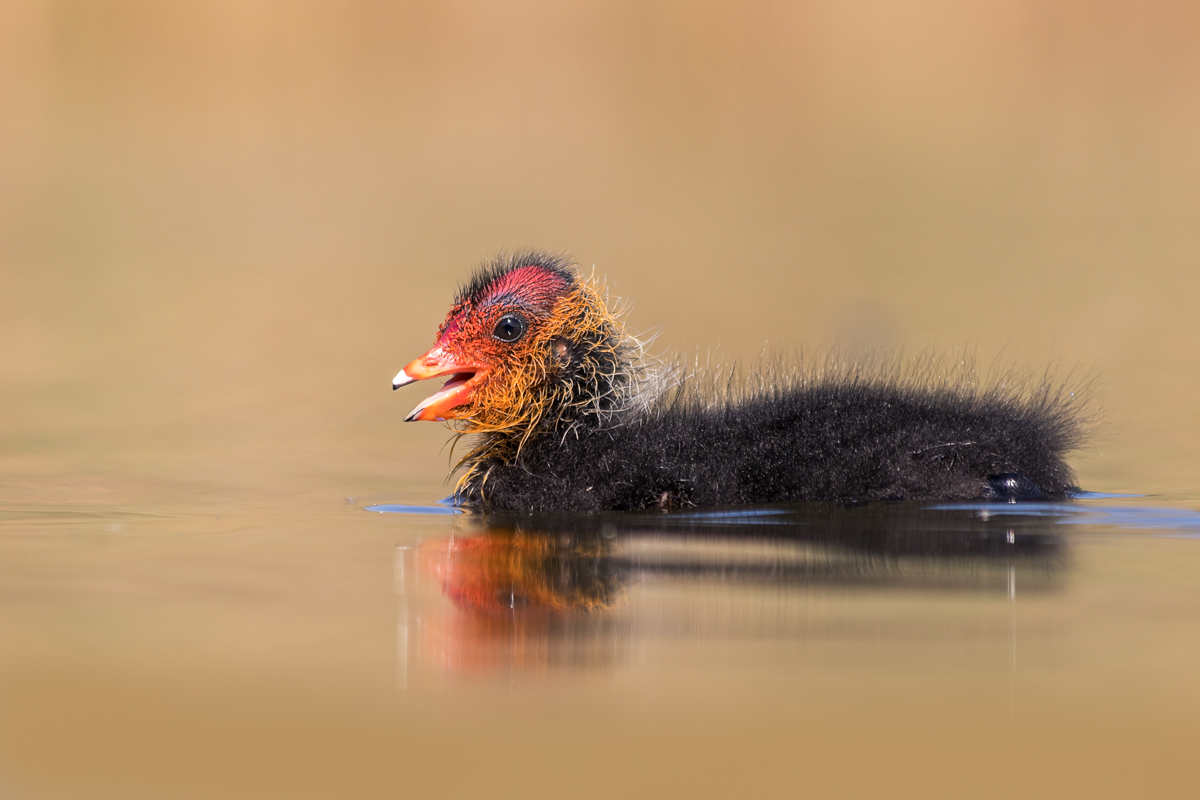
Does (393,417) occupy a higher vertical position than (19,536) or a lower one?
higher

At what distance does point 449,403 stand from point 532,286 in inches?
32.6

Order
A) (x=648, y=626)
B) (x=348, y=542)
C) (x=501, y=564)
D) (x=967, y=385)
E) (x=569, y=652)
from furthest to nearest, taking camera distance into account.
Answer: (x=967, y=385), (x=348, y=542), (x=501, y=564), (x=648, y=626), (x=569, y=652)

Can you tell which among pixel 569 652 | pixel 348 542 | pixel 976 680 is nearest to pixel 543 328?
pixel 348 542

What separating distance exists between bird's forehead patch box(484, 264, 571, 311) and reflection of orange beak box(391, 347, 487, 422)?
0.42 m

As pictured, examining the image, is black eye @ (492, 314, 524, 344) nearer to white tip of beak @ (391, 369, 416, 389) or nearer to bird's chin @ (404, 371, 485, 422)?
bird's chin @ (404, 371, 485, 422)

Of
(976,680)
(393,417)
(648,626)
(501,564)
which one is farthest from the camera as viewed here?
(393,417)

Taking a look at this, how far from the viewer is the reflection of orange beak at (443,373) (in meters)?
7.41

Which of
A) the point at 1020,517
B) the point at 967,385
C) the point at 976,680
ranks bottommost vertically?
the point at 976,680

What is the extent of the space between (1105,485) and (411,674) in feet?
18.7

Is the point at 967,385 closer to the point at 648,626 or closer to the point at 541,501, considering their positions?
the point at 541,501

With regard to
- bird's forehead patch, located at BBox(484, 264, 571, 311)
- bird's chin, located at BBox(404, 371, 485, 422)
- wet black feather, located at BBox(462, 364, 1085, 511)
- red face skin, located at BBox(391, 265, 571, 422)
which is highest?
bird's forehead patch, located at BBox(484, 264, 571, 311)

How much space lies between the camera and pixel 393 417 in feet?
38.7

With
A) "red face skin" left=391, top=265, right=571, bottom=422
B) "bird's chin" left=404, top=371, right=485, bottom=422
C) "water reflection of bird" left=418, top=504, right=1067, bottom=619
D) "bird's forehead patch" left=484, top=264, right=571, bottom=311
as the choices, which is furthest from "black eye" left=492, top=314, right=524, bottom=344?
→ "water reflection of bird" left=418, top=504, right=1067, bottom=619

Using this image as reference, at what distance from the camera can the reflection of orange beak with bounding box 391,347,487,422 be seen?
7.41m
